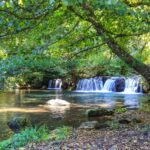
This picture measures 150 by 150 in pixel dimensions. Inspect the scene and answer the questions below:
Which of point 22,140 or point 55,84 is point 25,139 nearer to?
point 22,140

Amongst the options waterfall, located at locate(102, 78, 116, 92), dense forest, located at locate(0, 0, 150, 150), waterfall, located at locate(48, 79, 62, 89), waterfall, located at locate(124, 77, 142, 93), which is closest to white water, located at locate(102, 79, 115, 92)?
waterfall, located at locate(102, 78, 116, 92)

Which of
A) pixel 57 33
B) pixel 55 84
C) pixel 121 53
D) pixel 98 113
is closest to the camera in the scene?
pixel 57 33

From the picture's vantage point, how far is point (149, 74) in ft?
26.3

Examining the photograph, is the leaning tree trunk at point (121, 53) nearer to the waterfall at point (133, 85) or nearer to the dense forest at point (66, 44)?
the dense forest at point (66, 44)

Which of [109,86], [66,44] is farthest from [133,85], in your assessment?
[66,44]

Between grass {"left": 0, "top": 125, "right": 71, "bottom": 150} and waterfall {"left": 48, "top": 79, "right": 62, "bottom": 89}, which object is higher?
waterfall {"left": 48, "top": 79, "right": 62, "bottom": 89}

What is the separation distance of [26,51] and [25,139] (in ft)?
10.8

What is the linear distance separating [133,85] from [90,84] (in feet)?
15.1

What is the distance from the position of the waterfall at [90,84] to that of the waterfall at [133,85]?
2713 mm

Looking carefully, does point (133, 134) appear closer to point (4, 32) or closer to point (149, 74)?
point (149, 74)

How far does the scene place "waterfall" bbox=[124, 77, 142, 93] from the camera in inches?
1113

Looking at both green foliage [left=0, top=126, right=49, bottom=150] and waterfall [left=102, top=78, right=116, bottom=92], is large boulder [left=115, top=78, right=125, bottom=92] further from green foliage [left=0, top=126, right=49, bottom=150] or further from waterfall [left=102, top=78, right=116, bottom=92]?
green foliage [left=0, top=126, right=49, bottom=150]

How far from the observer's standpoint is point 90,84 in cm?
3192

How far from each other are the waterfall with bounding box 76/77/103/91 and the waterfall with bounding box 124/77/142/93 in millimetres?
2713
